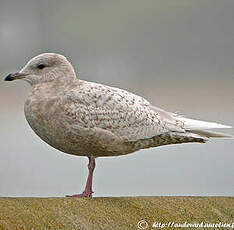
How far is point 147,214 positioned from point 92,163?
32.2 inches

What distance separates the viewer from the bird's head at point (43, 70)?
7.45 metres

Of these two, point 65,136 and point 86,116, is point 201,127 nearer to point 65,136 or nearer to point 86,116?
point 86,116

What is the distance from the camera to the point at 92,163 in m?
7.64

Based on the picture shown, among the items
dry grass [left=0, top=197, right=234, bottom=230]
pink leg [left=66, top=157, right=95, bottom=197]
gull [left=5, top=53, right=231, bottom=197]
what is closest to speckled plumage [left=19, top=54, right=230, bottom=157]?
gull [left=5, top=53, right=231, bottom=197]

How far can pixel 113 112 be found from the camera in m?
7.38

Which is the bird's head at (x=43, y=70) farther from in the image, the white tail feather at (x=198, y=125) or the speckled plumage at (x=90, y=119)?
the white tail feather at (x=198, y=125)

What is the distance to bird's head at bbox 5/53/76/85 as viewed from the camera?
24.5ft

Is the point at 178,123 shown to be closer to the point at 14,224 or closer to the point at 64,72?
the point at 64,72

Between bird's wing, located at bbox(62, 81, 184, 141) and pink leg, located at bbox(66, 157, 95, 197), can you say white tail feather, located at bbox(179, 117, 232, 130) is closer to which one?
bird's wing, located at bbox(62, 81, 184, 141)

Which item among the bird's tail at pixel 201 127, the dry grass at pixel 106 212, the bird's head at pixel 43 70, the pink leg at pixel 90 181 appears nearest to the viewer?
the dry grass at pixel 106 212

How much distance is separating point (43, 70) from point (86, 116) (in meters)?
0.73

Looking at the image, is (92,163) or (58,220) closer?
(58,220)

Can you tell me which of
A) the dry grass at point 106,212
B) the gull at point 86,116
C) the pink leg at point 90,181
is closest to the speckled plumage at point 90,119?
the gull at point 86,116

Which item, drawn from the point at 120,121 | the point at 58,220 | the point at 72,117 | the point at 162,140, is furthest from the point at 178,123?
the point at 58,220
